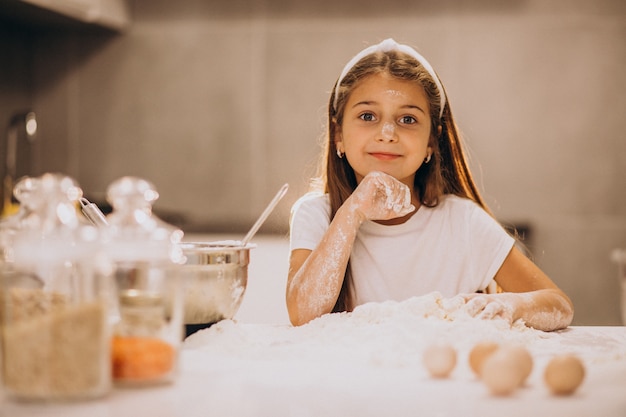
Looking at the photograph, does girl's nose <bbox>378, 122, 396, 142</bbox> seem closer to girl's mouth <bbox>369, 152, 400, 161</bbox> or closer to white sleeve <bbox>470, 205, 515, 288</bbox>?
girl's mouth <bbox>369, 152, 400, 161</bbox>

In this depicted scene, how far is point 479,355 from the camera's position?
2.06ft

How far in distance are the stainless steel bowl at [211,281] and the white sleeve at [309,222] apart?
400mm

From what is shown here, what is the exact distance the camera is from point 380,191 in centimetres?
123

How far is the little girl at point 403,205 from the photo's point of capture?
53.1 inches

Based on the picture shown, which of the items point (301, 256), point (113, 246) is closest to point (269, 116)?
point (301, 256)

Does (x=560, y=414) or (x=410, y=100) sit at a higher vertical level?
(x=410, y=100)

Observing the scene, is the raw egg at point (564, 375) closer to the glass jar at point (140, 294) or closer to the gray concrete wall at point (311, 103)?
the glass jar at point (140, 294)

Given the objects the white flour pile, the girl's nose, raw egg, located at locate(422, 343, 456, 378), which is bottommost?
the white flour pile

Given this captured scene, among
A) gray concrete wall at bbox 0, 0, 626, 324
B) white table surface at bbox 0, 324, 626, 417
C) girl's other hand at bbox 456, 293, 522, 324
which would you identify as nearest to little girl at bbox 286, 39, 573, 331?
girl's other hand at bbox 456, 293, 522, 324

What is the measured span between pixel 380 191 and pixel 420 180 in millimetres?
295

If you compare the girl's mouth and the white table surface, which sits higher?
the girl's mouth

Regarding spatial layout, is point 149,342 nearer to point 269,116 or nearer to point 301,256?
point 301,256

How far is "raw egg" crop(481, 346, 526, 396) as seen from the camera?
22.5 inches

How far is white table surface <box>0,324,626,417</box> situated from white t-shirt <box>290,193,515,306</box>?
0.70 m
